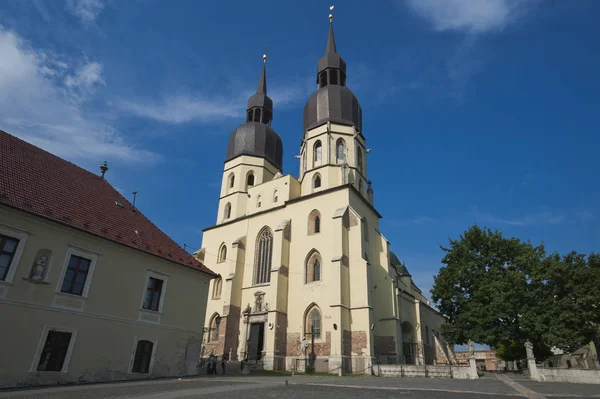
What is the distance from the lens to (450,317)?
2705 centimetres

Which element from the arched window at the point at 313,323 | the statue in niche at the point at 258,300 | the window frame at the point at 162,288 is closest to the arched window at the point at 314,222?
the arched window at the point at 313,323

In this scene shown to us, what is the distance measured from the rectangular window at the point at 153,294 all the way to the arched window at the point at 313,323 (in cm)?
1134

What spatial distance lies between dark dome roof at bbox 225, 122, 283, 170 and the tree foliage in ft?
64.6

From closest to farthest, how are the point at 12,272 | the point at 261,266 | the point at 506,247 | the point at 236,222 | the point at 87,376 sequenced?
→ the point at 12,272 → the point at 87,376 → the point at 506,247 → the point at 261,266 → the point at 236,222

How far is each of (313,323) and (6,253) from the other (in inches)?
701

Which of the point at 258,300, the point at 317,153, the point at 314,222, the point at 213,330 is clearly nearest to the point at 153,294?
the point at 258,300

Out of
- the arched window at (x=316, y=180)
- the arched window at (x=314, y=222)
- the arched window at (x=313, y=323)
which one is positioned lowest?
the arched window at (x=313, y=323)

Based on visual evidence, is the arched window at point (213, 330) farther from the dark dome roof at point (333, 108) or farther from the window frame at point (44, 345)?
the dark dome roof at point (333, 108)

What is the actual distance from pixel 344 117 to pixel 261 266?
15.0 metres

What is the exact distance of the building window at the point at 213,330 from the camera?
28625 millimetres

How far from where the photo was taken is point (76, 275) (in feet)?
47.0

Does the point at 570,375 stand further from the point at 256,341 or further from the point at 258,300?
the point at 258,300

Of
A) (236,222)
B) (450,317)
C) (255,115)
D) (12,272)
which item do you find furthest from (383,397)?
(255,115)

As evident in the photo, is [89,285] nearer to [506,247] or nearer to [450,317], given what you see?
[450,317]
